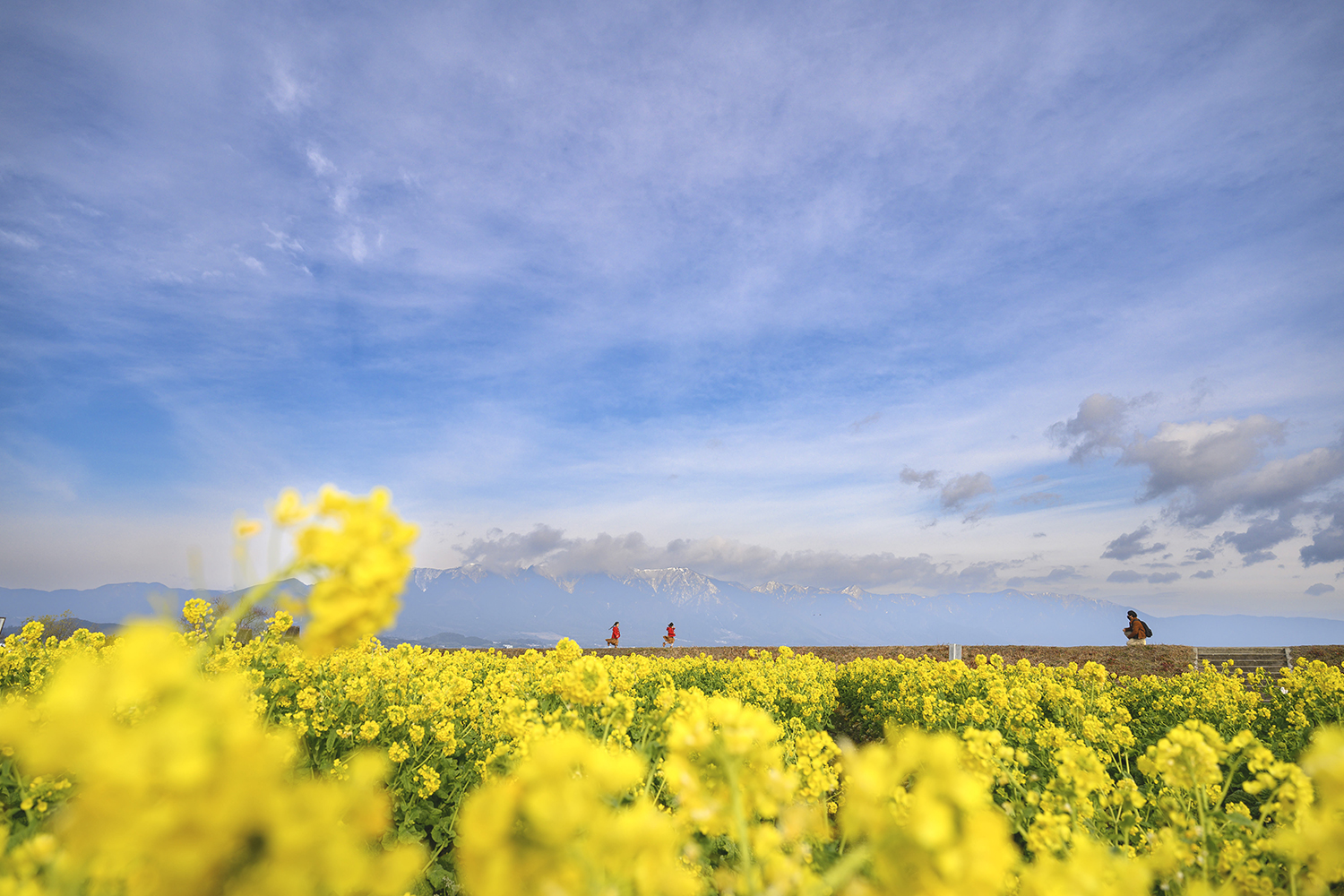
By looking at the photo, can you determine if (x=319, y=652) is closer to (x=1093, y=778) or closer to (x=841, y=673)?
(x=1093, y=778)

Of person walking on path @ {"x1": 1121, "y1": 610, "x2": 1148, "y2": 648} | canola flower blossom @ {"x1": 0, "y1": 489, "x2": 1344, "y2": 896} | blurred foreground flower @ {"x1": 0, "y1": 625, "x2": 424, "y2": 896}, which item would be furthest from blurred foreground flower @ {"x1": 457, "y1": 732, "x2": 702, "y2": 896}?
person walking on path @ {"x1": 1121, "y1": 610, "x2": 1148, "y2": 648}

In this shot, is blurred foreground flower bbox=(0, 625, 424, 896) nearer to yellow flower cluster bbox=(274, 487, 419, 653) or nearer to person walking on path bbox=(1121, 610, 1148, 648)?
yellow flower cluster bbox=(274, 487, 419, 653)

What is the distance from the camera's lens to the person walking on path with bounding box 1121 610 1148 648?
1827 cm

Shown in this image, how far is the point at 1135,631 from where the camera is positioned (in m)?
18.9

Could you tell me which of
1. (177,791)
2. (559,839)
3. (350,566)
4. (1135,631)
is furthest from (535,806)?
(1135,631)

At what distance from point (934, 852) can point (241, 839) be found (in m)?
1.08

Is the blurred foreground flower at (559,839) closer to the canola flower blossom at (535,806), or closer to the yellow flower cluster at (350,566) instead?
the canola flower blossom at (535,806)

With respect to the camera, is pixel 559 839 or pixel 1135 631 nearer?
pixel 559 839

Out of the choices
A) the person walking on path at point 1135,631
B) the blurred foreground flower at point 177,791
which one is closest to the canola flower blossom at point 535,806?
the blurred foreground flower at point 177,791

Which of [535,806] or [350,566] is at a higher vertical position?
[350,566]

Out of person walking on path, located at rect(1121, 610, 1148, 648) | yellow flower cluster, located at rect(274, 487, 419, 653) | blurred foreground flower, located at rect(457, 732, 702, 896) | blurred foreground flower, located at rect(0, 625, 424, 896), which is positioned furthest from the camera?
person walking on path, located at rect(1121, 610, 1148, 648)

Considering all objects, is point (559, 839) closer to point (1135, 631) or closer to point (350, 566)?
point (350, 566)

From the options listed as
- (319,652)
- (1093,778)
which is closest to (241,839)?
(319,652)

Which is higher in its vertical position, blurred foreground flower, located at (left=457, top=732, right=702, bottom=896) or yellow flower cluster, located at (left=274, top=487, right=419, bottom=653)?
yellow flower cluster, located at (left=274, top=487, right=419, bottom=653)
